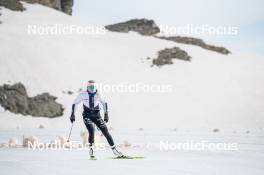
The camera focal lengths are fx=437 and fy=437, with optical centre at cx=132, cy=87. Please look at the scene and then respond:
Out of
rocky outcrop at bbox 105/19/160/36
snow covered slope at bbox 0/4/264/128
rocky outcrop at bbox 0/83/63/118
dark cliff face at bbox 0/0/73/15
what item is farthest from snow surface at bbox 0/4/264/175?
rocky outcrop at bbox 105/19/160/36

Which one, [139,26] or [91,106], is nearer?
[91,106]

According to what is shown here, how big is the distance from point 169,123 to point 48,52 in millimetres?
16093

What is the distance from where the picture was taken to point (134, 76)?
43062 millimetres

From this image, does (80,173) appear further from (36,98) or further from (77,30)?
(77,30)

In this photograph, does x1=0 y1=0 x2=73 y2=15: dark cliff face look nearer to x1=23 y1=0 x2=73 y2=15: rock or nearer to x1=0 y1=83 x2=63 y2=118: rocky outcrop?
x1=23 y1=0 x2=73 y2=15: rock

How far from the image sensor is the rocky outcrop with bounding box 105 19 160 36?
71062mm

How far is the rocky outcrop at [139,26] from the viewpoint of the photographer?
71062 millimetres

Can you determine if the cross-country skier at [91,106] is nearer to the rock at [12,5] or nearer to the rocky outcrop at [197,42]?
the rocky outcrop at [197,42]

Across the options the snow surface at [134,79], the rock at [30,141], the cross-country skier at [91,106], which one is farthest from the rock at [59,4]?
the cross-country skier at [91,106]

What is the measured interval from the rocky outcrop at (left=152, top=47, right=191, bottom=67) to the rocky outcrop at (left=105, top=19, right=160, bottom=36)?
18369mm

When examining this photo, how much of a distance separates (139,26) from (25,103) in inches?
1633

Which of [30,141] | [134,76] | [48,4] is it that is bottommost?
Answer: [30,141]

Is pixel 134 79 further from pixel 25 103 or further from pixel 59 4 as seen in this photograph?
pixel 59 4

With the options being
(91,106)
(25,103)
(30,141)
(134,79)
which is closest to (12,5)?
(134,79)
